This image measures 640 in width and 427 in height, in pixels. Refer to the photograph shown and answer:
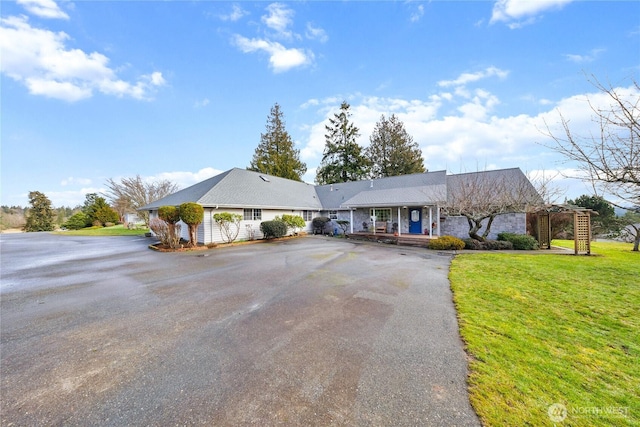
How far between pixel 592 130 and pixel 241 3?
14448mm

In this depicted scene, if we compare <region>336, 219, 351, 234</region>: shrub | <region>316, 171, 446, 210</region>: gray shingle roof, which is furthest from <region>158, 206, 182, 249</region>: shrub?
<region>336, 219, 351, 234</region>: shrub

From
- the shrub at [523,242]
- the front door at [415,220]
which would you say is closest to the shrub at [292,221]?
the front door at [415,220]

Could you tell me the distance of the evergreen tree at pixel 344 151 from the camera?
33.1 meters

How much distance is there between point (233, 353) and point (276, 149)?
34.2 meters

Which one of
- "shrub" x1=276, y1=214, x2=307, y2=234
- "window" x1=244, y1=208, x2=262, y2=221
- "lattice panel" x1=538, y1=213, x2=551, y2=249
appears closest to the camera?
"lattice panel" x1=538, y1=213, x2=551, y2=249

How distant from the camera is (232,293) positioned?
568 centimetres

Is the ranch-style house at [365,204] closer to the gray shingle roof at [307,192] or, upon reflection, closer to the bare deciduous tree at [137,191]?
the gray shingle roof at [307,192]

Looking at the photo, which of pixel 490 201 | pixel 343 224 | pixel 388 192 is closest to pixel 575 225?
pixel 490 201

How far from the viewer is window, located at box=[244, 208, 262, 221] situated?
16.4 m

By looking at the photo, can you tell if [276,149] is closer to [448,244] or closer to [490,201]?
[448,244]

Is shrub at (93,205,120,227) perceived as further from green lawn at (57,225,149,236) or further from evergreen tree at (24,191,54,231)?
evergreen tree at (24,191,54,231)

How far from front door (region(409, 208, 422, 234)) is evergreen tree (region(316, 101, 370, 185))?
17.0 meters

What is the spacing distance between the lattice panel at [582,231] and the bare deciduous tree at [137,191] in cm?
3663

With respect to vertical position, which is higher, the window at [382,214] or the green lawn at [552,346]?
the window at [382,214]
